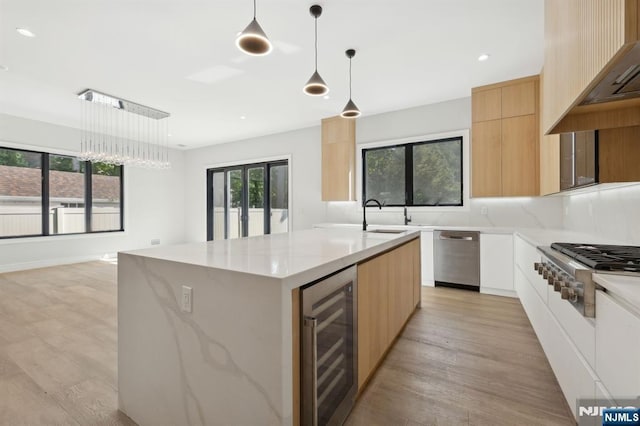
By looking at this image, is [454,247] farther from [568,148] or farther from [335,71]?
[335,71]

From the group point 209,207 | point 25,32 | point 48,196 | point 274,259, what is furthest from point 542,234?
point 48,196

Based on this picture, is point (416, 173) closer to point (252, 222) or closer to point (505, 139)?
point (505, 139)

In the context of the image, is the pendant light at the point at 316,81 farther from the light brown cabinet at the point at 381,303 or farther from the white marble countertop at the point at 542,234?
the white marble countertop at the point at 542,234

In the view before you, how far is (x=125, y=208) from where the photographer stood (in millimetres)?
6844

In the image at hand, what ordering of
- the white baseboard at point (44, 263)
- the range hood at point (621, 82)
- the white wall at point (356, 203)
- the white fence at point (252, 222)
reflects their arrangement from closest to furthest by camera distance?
the range hood at point (621, 82) < the white wall at point (356, 203) < the white baseboard at point (44, 263) < the white fence at point (252, 222)

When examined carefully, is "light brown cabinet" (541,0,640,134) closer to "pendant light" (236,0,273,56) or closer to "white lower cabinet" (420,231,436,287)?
"pendant light" (236,0,273,56)

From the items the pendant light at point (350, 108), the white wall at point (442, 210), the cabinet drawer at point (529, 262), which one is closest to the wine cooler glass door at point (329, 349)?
the cabinet drawer at point (529, 262)

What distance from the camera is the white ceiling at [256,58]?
253 cm

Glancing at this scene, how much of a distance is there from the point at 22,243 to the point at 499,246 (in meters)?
8.07

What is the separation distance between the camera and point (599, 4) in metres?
0.99

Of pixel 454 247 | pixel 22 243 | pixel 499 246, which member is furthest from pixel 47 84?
pixel 499 246

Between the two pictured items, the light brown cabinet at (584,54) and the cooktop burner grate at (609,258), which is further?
the cooktop burner grate at (609,258)

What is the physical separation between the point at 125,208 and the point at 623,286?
8.23m
